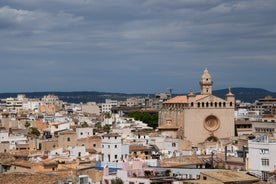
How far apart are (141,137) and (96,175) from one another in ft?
90.6

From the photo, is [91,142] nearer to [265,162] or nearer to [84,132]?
[84,132]

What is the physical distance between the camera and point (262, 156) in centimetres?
3431

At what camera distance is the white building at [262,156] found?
33750 millimetres

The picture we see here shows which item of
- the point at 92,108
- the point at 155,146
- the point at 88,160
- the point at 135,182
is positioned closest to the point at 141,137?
the point at 155,146

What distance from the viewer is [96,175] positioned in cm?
3447

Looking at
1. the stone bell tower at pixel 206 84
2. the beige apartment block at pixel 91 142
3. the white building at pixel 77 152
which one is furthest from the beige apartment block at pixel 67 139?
the stone bell tower at pixel 206 84

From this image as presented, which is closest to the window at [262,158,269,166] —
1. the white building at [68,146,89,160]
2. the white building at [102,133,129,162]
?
the white building at [102,133,129,162]

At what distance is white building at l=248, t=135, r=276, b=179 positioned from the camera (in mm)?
33750

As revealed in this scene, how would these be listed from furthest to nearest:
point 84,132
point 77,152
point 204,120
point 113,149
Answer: point 204,120 < point 84,132 < point 77,152 < point 113,149

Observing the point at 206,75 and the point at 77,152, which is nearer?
the point at 77,152

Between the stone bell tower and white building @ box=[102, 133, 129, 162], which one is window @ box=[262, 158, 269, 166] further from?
the stone bell tower

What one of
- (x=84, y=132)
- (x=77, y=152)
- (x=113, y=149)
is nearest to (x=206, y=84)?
(x=84, y=132)

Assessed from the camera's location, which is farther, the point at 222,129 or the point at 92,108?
the point at 92,108

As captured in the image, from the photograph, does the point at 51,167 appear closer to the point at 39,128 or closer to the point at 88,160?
the point at 88,160
